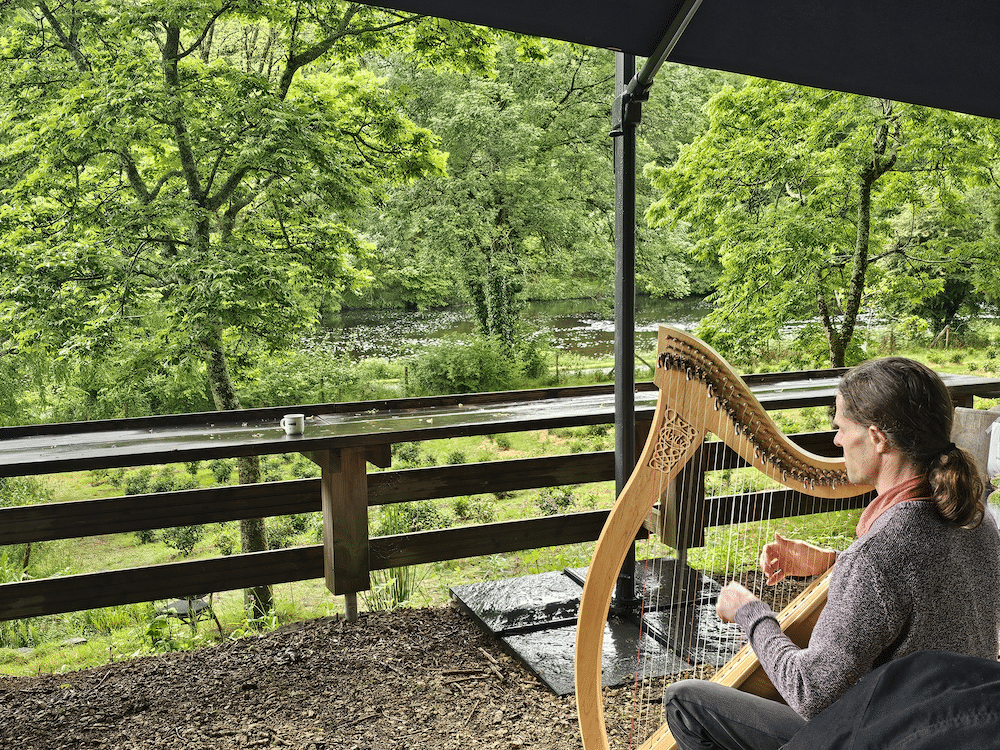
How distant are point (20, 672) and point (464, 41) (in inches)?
188

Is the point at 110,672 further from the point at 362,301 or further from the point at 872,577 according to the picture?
the point at 362,301

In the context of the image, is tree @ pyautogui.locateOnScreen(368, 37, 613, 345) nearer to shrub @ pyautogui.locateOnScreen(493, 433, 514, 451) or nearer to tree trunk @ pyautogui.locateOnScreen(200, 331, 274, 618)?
shrub @ pyautogui.locateOnScreen(493, 433, 514, 451)

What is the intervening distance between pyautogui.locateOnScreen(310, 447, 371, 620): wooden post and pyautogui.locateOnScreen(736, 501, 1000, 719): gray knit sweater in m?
1.91

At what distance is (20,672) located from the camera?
420cm

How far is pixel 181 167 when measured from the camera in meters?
5.87

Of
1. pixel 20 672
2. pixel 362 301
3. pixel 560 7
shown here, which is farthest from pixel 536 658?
pixel 362 301

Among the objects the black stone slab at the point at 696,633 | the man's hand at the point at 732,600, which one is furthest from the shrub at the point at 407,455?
the man's hand at the point at 732,600

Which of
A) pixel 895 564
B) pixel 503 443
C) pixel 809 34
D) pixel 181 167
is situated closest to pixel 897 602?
pixel 895 564

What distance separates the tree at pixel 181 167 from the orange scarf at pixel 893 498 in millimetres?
4117

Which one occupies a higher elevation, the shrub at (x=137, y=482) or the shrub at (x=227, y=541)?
the shrub at (x=137, y=482)

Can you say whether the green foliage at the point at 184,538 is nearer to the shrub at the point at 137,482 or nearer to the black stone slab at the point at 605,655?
the shrub at the point at 137,482

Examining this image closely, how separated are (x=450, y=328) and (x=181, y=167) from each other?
5956 millimetres

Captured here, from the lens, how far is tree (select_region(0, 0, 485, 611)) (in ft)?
15.5

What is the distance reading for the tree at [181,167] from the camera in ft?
15.5
